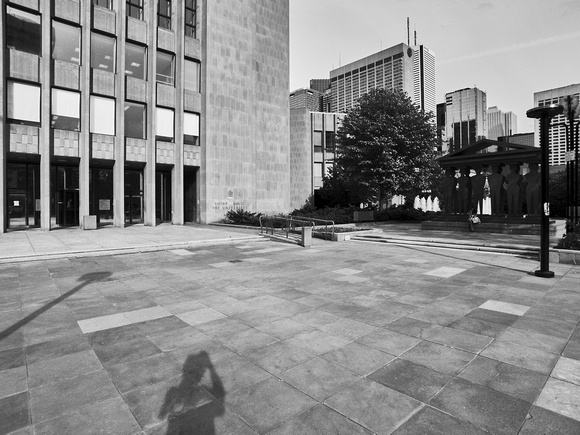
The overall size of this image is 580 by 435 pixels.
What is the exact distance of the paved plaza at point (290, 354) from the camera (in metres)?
3.26

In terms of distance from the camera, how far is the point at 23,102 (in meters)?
20.8

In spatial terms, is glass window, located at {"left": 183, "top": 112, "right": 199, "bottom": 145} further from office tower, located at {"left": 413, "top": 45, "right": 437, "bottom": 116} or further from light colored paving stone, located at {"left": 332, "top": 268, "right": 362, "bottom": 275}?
office tower, located at {"left": 413, "top": 45, "right": 437, "bottom": 116}

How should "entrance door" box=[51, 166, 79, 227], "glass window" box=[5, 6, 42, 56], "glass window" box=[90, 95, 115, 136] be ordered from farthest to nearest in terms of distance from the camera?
"entrance door" box=[51, 166, 79, 227], "glass window" box=[90, 95, 115, 136], "glass window" box=[5, 6, 42, 56]

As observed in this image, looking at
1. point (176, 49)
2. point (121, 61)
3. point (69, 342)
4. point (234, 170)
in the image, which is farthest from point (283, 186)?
point (69, 342)

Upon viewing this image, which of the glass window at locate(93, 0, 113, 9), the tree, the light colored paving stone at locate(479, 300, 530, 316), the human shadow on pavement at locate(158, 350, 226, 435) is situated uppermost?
the glass window at locate(93, 0, 113, 9)

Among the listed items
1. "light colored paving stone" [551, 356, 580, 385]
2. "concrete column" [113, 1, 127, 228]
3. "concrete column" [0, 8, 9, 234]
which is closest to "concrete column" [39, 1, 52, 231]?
"concrete column" [0, 8, 9, 234]

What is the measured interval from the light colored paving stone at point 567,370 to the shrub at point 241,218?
21.6 m

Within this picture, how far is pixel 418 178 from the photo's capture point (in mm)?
29891

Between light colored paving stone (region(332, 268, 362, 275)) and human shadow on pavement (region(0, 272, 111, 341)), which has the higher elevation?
light colored paving stone (region(332, 268, 362, 275))

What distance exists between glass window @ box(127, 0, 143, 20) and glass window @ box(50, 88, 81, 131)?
25.5ft

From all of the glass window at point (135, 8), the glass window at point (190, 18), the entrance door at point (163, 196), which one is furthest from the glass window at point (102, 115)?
the glass window at point (190, 18)

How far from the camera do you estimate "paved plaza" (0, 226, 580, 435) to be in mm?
3264

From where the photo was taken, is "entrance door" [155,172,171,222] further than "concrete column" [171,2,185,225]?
Yes

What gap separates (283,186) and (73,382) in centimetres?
3190
